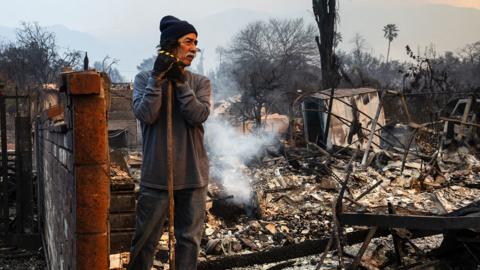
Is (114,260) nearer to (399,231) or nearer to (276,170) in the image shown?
(399,231)

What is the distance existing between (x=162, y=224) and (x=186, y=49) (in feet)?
4.05

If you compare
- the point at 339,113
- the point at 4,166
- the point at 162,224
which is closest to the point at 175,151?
the point at 162,224

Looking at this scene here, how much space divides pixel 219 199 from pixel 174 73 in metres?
5.07

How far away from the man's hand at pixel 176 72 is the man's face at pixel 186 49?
137mm

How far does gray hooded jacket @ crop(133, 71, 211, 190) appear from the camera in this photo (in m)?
3.00

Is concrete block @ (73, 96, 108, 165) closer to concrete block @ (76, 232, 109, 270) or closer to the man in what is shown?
concrete block @ (76, 232, 109, 270)

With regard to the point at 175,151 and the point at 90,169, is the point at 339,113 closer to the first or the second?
the point at 175,151

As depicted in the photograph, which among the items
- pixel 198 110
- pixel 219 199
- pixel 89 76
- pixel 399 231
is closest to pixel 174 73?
pixel 198 110

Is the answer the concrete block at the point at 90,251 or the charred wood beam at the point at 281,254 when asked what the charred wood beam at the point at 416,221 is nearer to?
the charred wood beam at the point at 281,254

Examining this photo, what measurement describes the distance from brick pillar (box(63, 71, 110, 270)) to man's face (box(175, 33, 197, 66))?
1049 mm

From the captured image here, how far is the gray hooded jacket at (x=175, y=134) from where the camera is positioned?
300 centimetres

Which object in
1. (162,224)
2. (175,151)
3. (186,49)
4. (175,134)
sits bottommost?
(162,224)

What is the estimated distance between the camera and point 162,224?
10.3ft

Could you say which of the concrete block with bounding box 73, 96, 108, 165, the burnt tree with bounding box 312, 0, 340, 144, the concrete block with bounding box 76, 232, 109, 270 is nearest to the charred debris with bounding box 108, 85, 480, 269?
the concrete block with bounding box 76, 232, 109, 270
